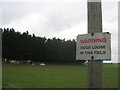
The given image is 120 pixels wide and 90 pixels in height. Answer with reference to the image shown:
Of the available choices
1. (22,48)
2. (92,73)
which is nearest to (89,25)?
(92,73)

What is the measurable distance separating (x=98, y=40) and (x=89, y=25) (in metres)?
Result: 0.25

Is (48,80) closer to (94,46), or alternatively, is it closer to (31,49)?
(94,46)

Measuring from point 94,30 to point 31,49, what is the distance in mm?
91464

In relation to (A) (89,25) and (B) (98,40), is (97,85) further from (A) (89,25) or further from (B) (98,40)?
(A) (89,25)

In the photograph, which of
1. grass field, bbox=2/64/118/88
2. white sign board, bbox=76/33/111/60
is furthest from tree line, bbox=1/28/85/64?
white sign board, bbox=76/33/111/60

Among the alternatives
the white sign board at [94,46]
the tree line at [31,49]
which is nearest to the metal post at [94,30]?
the white sign board at [94,46]

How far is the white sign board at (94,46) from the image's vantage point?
9.17 feet

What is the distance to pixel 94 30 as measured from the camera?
293cm

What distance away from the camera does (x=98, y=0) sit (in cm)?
296

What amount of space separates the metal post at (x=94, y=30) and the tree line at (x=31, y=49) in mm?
87398

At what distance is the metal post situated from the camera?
110 inches

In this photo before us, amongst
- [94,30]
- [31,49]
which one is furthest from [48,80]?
[31,49]

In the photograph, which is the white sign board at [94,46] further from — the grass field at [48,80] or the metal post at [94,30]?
the grass field at [48,80]

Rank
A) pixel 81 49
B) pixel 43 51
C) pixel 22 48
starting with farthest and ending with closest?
1. pixel 43 51
2. pixel 22 48
3. pixel 81 49
